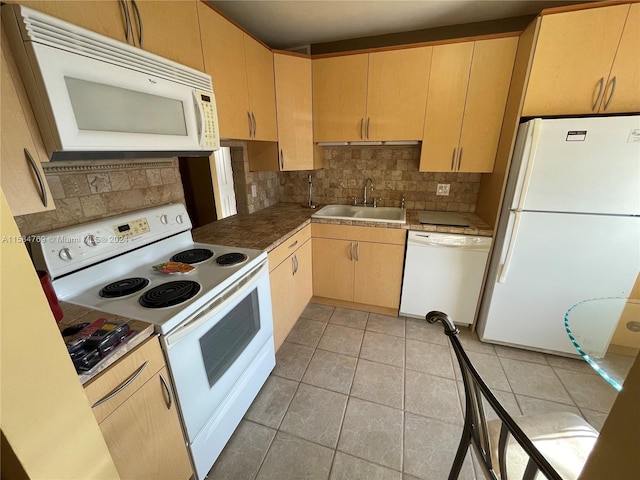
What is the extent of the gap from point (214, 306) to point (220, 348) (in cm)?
25

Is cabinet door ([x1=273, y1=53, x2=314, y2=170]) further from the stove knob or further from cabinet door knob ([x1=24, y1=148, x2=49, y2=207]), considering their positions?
cabinet door knob ([x1=24, y1=148, x2=49, y2=207])

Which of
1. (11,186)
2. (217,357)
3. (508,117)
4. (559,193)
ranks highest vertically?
(508,117)

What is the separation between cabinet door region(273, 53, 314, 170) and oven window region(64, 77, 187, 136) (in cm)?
107

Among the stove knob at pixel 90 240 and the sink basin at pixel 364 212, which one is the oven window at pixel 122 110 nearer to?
the stove knob at pixel 90 240

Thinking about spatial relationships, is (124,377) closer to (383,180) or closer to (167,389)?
(167,389)

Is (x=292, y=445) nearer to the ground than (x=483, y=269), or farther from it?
nearer to the ground

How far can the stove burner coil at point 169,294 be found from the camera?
101 centimetres

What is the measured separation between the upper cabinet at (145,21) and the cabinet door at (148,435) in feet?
4.13

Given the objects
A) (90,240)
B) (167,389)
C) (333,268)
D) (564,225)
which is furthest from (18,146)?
(564,225)

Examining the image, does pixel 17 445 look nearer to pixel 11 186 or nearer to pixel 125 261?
pixel 11 186

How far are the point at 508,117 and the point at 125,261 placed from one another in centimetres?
252

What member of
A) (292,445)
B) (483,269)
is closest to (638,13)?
(483,269)

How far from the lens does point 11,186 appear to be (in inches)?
30.0

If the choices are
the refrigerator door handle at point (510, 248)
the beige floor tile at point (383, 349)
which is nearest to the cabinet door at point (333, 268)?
the beige floor tile at point (383, 349)
